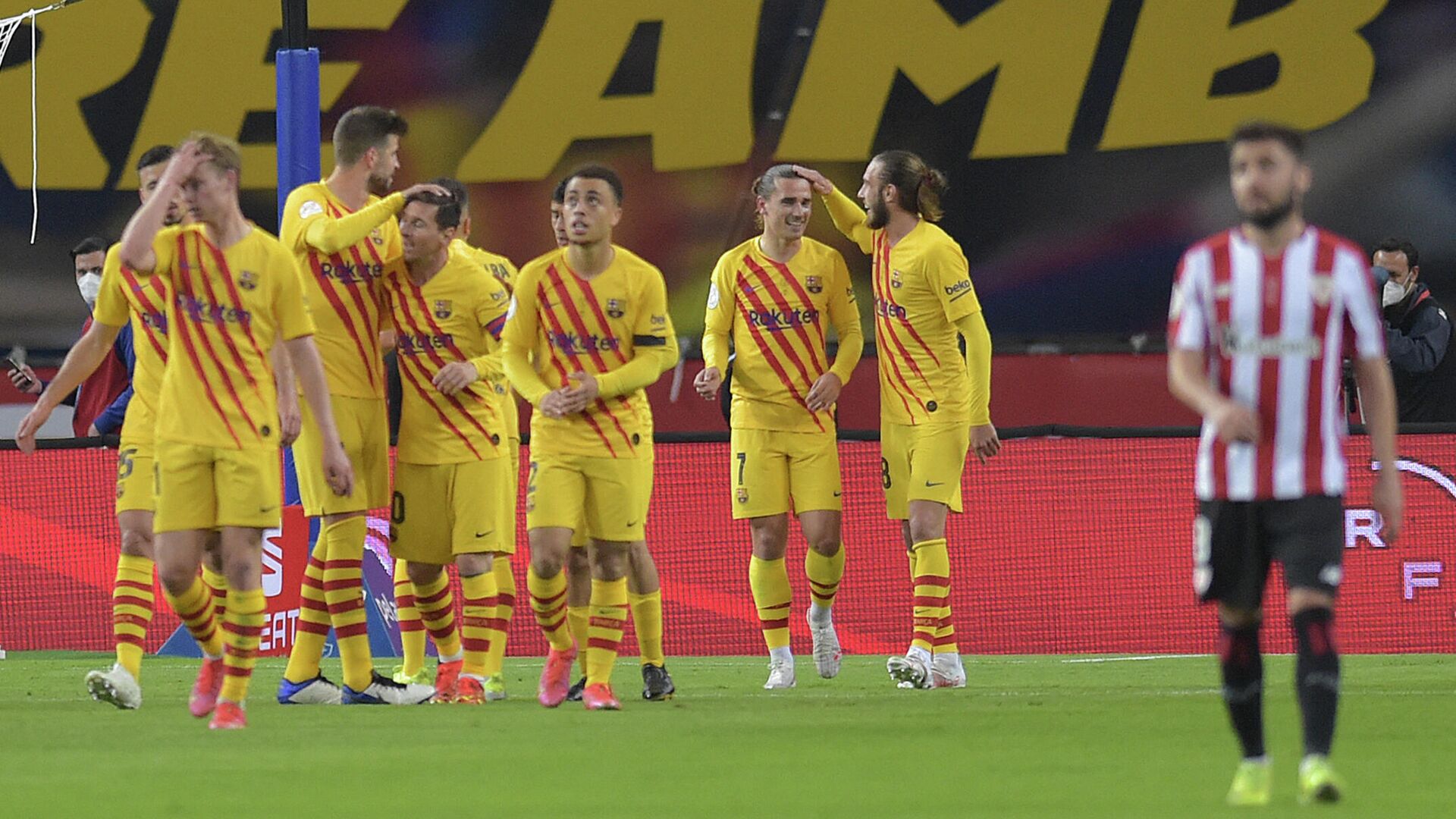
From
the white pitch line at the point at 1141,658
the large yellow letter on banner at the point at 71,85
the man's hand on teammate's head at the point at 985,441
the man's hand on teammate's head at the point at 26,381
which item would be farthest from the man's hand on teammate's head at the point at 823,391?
the large yellow letter on banner at the point at 71,85

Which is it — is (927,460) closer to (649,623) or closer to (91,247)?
(649,623)

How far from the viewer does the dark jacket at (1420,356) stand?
13.9 metres

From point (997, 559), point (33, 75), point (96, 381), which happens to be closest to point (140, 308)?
point (96, 381)

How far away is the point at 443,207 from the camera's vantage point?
9227mm

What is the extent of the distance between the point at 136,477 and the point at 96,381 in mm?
4604

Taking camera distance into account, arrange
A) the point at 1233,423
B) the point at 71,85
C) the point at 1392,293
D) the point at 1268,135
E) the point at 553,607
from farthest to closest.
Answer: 1. the point at 71,85
2. the point at 1392,293
3. the point at 553,607
4. the point at 1268,135
5. the point at 1233,423

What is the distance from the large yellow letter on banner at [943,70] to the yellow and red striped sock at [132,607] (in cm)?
643

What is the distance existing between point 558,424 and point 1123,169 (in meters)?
6.64

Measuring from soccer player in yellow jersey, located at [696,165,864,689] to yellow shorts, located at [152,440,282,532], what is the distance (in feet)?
10.00

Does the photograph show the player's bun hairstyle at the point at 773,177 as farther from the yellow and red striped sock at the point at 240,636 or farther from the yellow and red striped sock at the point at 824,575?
the yellow and red striped sock at the point at 240,636

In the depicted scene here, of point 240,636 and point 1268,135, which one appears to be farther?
point 240,636

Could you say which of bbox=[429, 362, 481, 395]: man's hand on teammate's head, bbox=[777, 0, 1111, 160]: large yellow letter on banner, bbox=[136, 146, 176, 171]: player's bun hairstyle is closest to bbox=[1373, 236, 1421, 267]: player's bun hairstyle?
bbox=[777, 0, 1111, 160]: large yellow letter on banner

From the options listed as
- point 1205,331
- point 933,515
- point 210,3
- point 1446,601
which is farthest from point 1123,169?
point 1205,331

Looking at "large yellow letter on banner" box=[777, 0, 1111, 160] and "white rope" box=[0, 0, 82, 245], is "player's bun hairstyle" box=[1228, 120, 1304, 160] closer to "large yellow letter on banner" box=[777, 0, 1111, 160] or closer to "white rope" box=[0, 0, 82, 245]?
"white rope" box=[0, 0, 82, 245]
